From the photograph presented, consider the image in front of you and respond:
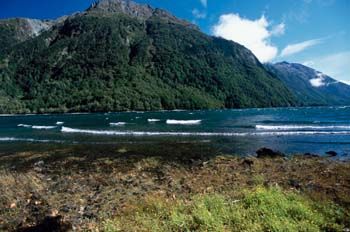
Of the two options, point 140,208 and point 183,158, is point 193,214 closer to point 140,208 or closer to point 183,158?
point 140,208

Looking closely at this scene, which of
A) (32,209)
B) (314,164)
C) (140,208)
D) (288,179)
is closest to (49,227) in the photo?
(32,209)

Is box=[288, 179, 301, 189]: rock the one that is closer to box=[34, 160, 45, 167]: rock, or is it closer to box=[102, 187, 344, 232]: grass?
box=[102, 187, 344, 232]: grass

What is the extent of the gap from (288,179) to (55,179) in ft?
44.0

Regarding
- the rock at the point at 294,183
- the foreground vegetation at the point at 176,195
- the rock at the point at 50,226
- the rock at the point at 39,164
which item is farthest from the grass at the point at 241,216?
the rock at the point at 39,164

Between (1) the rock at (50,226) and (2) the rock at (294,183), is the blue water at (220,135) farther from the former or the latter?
(1) the rock at (50,226)

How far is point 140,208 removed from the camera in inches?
389

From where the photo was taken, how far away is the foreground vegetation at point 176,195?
25.2 ft

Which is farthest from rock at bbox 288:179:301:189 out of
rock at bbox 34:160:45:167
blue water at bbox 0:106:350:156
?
rock at bbox 34:160:45:167

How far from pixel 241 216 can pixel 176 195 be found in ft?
14.5

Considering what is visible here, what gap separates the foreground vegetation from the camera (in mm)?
7668

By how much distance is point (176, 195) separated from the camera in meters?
11.7

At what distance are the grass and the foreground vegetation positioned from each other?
0.09 ft

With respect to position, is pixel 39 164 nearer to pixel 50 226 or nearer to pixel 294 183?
pixel 50 226

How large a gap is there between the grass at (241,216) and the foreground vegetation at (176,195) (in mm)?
28
